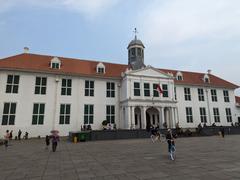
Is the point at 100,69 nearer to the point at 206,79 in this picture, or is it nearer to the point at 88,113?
the point at 88,113

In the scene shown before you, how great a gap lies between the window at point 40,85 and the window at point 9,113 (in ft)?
12.9

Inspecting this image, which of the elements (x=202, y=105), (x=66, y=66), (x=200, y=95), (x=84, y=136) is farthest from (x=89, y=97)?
(x=202, y=105)

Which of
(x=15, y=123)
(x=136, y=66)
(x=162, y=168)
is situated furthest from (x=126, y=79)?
(x=162, y=168)

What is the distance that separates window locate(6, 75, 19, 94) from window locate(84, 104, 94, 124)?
35.4 feet

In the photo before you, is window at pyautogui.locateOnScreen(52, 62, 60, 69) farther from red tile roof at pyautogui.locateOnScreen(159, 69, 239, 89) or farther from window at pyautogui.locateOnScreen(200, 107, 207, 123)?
window at pyautogui.locateOnScreen(200, 107, 207, 123)

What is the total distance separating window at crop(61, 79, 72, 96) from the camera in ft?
93.8

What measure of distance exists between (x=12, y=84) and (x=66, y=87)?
7.79 metres

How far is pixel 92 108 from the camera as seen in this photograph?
29578 mm

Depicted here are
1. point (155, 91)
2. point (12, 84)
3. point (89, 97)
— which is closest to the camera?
point (12, 84)

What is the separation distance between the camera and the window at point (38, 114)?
2617cm

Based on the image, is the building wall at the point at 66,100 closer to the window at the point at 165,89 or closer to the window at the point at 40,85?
the window at the point at 40,85

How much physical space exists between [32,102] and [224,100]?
38.6 m

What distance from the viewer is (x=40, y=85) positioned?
90.6ft

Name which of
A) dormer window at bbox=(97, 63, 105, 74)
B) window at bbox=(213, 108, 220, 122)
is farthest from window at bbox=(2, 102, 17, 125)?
window at bbox=(213, 108, 220, 122)
